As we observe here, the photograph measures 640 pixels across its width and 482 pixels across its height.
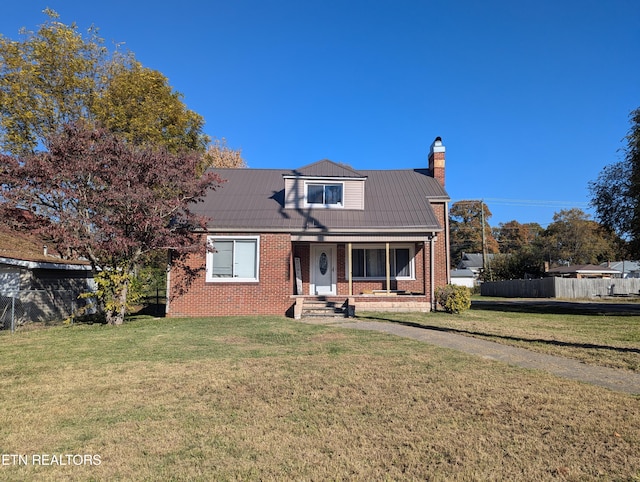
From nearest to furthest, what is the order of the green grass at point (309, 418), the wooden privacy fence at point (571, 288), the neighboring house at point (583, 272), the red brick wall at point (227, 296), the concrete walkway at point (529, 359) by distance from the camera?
the green grass at point (309, 418), the concrete walkway at point (529, 359), the red brick wall at point (227, 296), the wooden privacy fence at point (571, 288), the neighboring house at point (583, 272)

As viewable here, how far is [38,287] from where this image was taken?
55.7ft

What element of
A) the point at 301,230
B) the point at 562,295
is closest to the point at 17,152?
the point at 301,230

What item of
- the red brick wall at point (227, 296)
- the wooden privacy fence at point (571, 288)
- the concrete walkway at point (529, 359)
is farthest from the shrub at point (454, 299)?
the wooden privacy fence at point (571, 288)

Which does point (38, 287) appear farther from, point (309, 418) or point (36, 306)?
point (309, 418)

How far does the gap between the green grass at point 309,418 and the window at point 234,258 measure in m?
7.33

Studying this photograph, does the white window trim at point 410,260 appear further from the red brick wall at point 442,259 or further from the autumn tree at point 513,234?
the autumn tree at point 513,234

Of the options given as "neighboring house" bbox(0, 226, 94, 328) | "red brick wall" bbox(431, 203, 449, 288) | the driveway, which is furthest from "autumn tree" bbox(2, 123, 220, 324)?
"red brick wall" bbox(431, 203, 449, 288)

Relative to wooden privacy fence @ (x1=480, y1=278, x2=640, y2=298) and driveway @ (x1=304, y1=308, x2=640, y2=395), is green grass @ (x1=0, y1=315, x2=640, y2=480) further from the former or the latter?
wooden privacy fence @ (x1=480, y1=278, x2=640, y2=298)

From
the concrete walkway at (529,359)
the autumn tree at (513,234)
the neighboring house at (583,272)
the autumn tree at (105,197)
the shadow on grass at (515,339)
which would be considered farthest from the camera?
the autumn tree at (513,234)

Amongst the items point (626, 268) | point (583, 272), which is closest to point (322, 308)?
point (583, 272)

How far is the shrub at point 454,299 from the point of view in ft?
49.8

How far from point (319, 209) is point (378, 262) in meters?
3.46

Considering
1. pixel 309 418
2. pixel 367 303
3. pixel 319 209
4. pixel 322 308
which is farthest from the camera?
pixel 319 209

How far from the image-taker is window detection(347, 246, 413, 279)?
17.9m
